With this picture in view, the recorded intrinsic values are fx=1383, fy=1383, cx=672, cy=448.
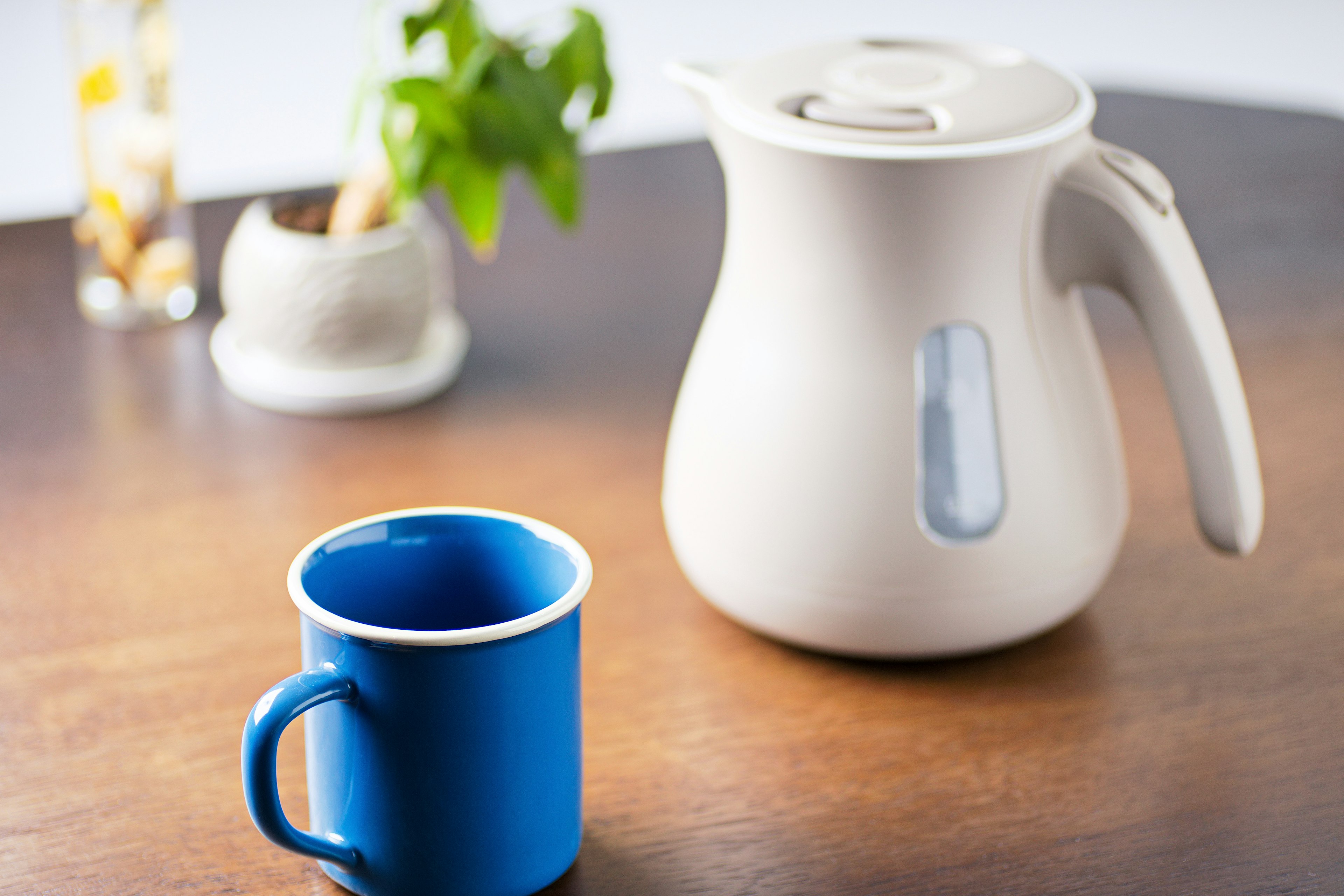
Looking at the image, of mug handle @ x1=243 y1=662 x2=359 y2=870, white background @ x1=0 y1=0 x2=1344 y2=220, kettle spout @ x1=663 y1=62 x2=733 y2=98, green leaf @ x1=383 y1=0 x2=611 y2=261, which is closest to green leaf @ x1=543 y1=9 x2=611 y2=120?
green leaf @ x1=383 y1=0 x2=611 y2=261

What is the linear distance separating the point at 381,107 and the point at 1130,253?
0.39 m

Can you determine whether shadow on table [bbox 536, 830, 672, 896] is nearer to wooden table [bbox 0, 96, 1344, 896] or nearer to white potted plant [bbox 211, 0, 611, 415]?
wooden table [bbox 0, 96, 1344, 896]

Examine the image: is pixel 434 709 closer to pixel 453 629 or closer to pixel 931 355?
pixel 453 629

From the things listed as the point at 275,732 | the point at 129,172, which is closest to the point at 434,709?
the point at 275,732

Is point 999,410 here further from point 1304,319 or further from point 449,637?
point 1304,319

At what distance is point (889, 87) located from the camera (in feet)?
1.70

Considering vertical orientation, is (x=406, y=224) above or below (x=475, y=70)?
below

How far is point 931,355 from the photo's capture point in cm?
52

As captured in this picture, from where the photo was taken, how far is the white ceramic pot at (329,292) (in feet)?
2.46

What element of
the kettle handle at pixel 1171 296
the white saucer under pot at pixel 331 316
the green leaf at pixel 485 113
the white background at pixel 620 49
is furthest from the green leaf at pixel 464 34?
the white background at pixel 620 49

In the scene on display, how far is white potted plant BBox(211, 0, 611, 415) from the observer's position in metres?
0.68

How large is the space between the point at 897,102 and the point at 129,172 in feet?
1.75

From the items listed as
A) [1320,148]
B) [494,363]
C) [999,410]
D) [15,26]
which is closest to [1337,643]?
[999,410]

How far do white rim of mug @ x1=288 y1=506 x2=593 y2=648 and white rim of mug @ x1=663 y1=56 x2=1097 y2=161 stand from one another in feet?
0.55
